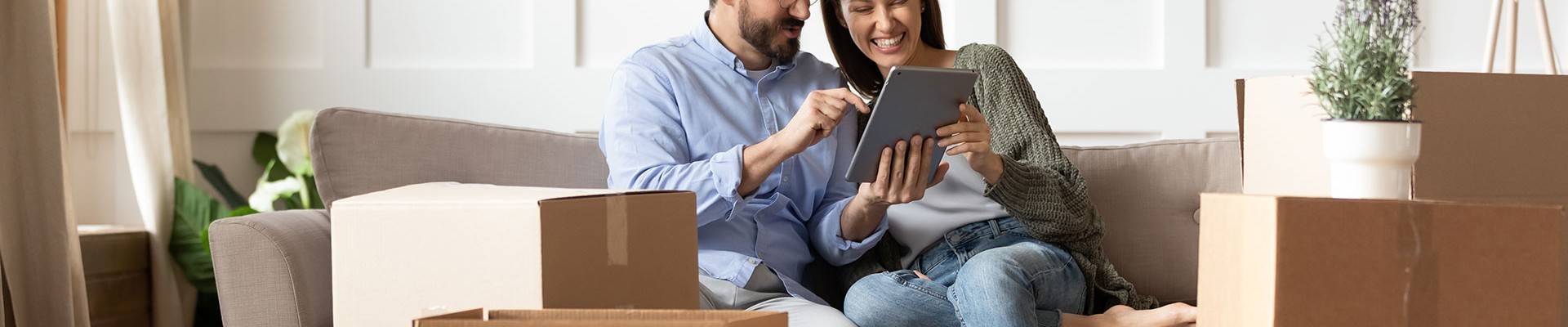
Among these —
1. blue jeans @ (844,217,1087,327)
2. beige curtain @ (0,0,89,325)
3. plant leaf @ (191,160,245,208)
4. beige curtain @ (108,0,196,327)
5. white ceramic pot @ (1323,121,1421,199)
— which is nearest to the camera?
white ceramic pot @ (1323,121,1421,199)

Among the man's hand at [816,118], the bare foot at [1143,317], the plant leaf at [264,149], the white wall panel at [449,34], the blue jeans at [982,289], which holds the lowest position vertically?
the bare foot at [1143,317]

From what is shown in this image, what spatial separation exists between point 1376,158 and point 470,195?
2.53 feet

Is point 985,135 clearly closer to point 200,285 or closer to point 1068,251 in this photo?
point 1068,251

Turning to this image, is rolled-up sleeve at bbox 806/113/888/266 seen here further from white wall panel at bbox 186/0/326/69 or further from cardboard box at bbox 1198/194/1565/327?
white wall panel at bbox 186/0/326/69

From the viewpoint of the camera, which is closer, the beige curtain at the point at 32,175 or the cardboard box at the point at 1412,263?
the cardboard box at the point at 1412,263

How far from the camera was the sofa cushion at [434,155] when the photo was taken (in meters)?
1.72

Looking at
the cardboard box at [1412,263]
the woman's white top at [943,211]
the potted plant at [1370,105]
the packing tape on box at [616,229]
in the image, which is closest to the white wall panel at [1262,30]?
the woman's white top at [943,211]

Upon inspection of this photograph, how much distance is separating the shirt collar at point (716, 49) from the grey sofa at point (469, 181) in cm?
24

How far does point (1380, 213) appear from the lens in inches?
37.0

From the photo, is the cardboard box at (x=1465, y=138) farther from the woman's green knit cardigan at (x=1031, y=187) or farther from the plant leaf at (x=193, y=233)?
the plant leaf at (x=193, y=233)

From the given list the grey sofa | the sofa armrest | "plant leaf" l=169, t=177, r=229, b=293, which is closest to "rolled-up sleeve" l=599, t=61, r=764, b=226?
the grey sofa

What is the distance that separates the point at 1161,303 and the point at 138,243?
1.97m

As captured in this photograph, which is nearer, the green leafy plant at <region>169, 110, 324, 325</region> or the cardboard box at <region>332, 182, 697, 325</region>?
the cardboard box at <region>332, 182, 697, 325</region>

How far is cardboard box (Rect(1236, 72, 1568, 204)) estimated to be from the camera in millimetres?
1164
